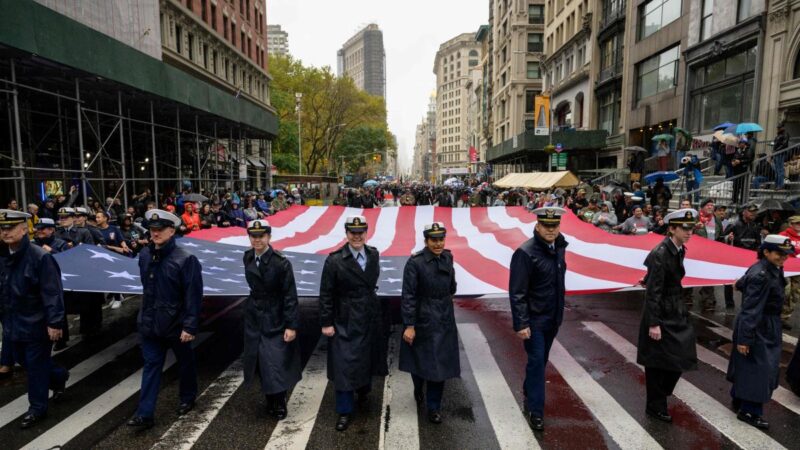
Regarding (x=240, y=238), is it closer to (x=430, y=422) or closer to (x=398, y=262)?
(x=398, y=262)

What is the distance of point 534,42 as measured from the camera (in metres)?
52.4

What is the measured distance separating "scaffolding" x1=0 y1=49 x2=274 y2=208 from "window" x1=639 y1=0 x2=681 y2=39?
21.2 m

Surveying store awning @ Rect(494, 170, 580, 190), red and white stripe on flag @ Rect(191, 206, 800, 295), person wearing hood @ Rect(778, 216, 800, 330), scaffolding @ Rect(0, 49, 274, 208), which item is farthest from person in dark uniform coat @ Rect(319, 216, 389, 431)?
store awning @ Rect(494, 170, 580, 190)

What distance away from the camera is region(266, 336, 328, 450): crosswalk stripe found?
4.11 meters

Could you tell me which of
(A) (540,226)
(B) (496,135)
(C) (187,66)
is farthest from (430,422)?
(B) (496,135)

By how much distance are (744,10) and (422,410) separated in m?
20.3

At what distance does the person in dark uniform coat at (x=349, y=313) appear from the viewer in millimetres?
4398

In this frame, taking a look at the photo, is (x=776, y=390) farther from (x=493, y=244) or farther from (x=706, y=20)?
(x=706, y=20)

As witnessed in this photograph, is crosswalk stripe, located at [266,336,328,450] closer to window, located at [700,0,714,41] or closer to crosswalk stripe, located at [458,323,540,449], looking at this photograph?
crosswalk stripe, located at [458,323,540,449]

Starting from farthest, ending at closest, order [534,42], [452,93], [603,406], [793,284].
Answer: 1. [452,93]
2. [534,42]
3. [793,284]
4. [603,406]

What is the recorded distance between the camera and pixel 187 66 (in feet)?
86.5

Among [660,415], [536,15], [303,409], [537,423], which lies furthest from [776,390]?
[536,15]

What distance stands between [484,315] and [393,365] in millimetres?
2764

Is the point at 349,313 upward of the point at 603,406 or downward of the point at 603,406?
upward
